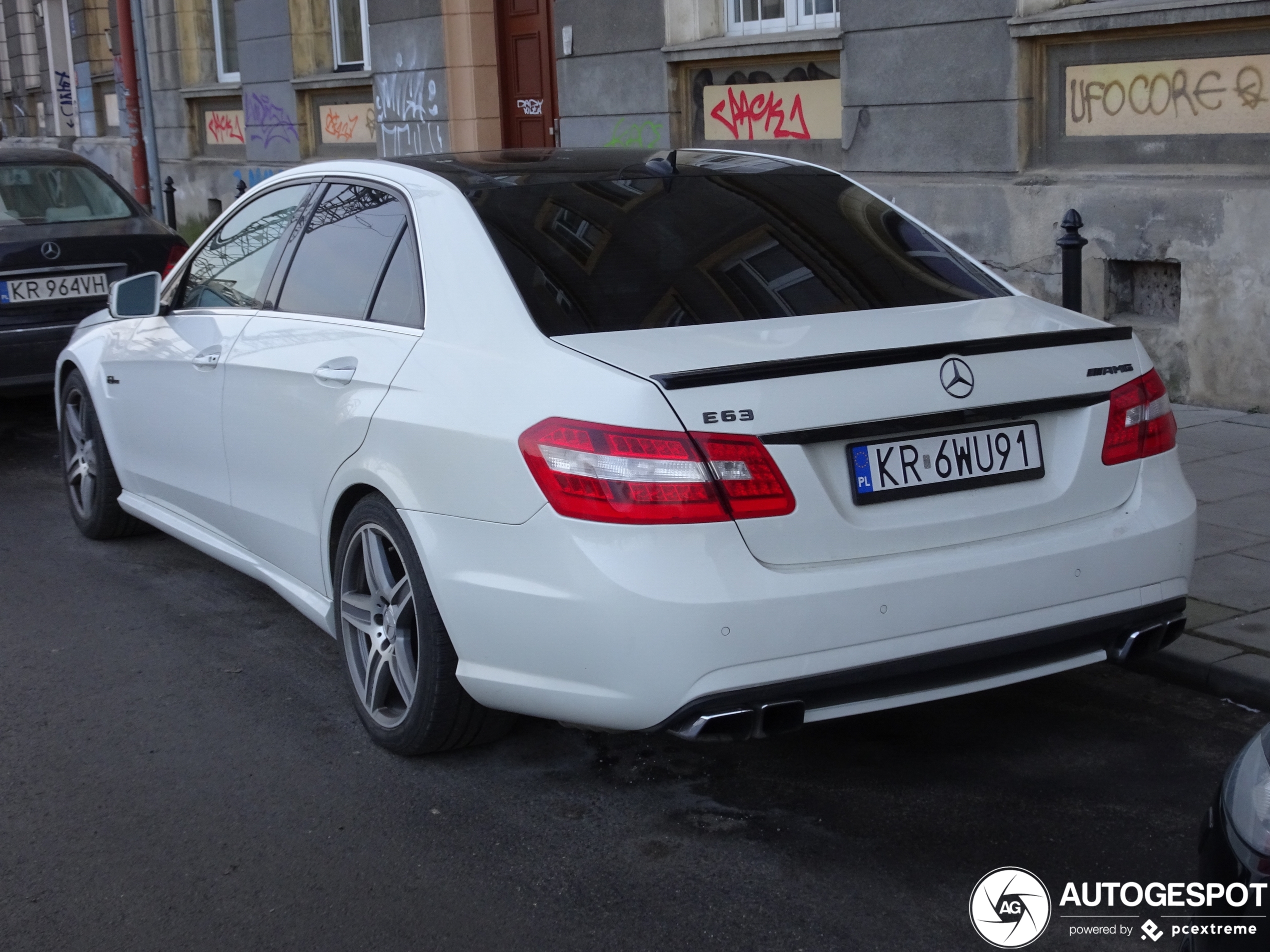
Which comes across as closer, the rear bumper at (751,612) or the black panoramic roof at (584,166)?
the rear bumper at (751,612)

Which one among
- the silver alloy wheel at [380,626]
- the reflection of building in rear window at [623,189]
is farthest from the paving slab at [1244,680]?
the silver alloy wheel at [380,626]

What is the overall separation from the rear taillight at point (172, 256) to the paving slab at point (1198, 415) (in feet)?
18.4

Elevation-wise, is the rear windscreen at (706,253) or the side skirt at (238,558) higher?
the rear windscreen at (706,253)

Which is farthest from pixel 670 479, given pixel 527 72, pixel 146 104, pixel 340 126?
pixel 146 104

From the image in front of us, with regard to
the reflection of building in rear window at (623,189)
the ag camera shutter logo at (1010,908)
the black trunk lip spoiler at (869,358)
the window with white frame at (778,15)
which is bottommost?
the ag camera shutter logo at (1010,908)

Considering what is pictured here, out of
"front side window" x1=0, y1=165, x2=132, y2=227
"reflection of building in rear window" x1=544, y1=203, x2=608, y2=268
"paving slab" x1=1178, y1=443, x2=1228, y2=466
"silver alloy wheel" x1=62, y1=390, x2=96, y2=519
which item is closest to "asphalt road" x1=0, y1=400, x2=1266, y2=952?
"reflection of building in rear window" x1=544, y1=203, x2=608, y2=268

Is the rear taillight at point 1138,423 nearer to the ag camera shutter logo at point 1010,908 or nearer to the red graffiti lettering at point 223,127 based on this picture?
the ag camera shutter logo at point 1010,908

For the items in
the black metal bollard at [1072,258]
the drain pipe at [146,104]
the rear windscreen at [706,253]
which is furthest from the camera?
the drain pipe at [146,104]

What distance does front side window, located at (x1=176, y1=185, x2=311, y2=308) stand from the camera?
495cm

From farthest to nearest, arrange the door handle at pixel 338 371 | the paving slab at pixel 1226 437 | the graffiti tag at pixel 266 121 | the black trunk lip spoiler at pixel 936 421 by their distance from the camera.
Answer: the graffiti tag at pixel 266 121, the paving slab at pixel 1226 437, the door handle at pixel 338 371, the black trunk lip spoiler at pixel 936 421

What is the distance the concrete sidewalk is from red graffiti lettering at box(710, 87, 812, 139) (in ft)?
13.2

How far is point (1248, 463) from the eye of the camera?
6.88 metres

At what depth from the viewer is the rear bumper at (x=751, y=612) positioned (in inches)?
126

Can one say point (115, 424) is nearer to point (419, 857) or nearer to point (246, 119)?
point (419, 857)
